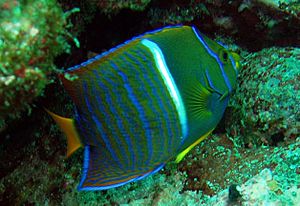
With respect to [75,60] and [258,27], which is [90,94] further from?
[258,27]

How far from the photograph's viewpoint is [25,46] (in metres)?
1.14

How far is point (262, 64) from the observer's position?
240 centimetres

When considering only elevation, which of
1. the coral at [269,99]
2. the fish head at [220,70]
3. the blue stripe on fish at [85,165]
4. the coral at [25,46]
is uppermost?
the coral at [25,46]

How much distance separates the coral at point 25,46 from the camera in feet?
3.71

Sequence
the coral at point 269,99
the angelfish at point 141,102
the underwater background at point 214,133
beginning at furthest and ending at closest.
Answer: the coral at point 269,99, the underwater background at point 214,133, the angelfish at point 141,102

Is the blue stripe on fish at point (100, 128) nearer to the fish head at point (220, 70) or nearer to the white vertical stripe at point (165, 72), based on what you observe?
the white vertical stripe at point (165, 72)

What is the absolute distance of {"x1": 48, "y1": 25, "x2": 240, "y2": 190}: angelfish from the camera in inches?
62.5

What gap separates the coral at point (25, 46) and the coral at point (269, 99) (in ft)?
4.90

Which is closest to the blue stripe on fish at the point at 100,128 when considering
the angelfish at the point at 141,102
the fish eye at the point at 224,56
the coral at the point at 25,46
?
the angelfish at the point at 141,102

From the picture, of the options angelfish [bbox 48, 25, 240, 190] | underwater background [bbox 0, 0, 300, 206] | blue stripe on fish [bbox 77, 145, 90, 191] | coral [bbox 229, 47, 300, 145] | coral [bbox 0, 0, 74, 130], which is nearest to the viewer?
coral [bbox 0, 0, 74, 130]

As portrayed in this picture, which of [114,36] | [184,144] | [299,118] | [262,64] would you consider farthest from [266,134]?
[114,36]

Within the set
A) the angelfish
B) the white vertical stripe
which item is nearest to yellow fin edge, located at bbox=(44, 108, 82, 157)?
the angelfish

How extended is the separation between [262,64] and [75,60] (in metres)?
1.47

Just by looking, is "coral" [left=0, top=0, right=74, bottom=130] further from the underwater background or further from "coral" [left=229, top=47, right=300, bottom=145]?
Answer: "coral" [left=229, top=47, right=300, bottom=145]
